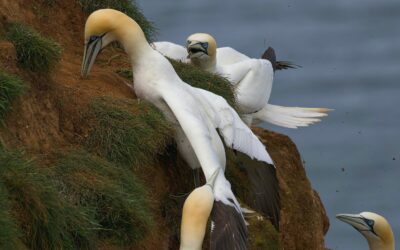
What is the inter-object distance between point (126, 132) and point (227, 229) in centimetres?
123

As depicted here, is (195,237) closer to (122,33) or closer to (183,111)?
(183,111)

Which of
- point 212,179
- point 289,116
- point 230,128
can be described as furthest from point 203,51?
point 212,179

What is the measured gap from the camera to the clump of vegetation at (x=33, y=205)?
8.70 metres

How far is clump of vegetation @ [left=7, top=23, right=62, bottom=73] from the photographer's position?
406 inches

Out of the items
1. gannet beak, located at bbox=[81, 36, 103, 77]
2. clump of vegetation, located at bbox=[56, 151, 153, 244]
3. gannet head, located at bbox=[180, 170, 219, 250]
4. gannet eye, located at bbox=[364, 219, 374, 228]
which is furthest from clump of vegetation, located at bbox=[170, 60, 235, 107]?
gannet head, located at bbox=[180, 170, 219, 250]

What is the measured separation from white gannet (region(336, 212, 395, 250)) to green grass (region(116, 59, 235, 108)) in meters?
1.80

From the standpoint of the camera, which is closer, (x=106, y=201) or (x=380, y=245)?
(x=106, y=201)

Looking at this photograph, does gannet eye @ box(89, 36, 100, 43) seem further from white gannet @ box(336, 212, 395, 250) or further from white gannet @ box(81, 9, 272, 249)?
white gannet @ box(336, 212, 395, 250)

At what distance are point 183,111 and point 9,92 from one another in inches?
65.1

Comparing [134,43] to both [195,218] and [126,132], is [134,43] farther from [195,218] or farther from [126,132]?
[195,218]

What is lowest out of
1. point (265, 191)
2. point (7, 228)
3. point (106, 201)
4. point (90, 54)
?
point (265, 191)

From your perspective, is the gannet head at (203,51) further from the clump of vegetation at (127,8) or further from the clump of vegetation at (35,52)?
the clump of vegetation at (35,52)

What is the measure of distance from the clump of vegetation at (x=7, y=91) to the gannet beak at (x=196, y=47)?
4.67 meters

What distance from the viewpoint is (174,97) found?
11125 mm
